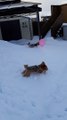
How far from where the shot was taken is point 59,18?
1767 cm

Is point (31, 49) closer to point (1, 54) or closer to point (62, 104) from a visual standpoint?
→ point (1, 54)

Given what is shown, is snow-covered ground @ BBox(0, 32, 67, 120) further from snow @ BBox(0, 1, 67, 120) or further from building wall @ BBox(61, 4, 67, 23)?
building wall @ BBox(61, 4, 67, 23)

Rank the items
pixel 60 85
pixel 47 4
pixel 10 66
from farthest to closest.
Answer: pixel 47 4
pixel 10 66
pixel 60 85

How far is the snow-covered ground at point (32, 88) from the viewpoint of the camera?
6785mm

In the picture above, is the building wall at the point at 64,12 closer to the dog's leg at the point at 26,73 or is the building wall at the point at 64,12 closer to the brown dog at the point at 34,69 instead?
the brown dog at the point at 34,69

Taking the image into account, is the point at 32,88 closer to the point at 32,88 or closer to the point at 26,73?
the point at 32,88

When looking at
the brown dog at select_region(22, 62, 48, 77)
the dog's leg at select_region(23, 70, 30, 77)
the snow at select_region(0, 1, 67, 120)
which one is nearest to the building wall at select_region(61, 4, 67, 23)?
the snow at select_region(0, 1, 67, 120)

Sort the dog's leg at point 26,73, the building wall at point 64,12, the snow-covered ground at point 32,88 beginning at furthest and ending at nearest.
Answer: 1. the building wall at point 64,12
2. the dog's leg at point 26,73
3. the snow-covered ground at point 32,88

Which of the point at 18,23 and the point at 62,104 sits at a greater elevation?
the point at 18,23

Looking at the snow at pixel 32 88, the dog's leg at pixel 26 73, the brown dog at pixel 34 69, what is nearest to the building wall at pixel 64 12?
the snow at pixel 32 88

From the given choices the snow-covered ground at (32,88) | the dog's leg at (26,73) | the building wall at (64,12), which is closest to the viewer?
the snow-covered ground at (32,88)

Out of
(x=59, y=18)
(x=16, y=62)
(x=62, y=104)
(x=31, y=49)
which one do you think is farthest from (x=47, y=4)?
(x=62, y=104)

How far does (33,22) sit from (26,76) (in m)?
9.47

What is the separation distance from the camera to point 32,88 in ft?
26.4
